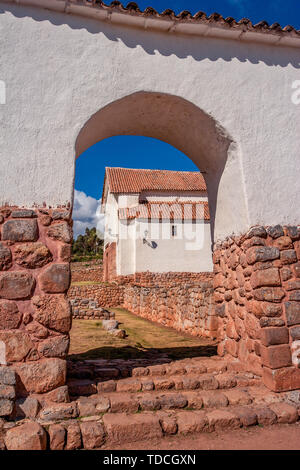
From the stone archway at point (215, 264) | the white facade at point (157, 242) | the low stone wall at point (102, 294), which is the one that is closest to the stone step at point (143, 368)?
the stone archway at point (215, 264)

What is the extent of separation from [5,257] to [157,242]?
1783cm

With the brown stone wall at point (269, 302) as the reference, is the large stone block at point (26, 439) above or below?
below

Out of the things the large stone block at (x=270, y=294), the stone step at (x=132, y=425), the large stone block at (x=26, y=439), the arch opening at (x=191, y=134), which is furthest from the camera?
the arch opening at (x=191, y=134)

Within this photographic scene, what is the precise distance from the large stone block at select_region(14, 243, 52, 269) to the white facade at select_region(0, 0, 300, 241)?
496mm

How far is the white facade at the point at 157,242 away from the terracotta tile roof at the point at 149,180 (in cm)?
40

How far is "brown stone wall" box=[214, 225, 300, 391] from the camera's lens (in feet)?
13.0

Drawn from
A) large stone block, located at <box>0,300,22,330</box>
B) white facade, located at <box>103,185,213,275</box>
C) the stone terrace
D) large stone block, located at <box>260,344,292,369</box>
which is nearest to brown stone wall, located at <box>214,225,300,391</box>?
large stone block, located at <box>260,344,292,369</box>

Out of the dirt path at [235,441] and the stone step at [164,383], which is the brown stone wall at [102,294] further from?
the dirt path at [235,441]

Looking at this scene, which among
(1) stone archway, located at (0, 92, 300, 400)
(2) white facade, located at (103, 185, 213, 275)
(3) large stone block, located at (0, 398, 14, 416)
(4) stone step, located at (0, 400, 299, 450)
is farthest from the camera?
(2) white facade, located at (103, 185, 213, 275)

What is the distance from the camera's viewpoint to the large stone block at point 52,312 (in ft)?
11.4

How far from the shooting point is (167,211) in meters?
21.4

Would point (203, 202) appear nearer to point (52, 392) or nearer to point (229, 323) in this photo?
point (229, 323)

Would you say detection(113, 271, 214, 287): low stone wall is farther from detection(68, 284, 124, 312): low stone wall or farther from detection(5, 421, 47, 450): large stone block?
detection(5, 421, 47, 450): large stone block
